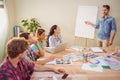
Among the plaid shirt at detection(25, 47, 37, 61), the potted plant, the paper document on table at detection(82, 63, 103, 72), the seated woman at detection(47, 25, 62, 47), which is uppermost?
the potted plant

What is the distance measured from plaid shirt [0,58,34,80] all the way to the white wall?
295 centimetres

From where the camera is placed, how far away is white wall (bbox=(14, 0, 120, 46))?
458cm

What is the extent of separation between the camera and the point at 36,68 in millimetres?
2043

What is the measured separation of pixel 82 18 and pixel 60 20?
0.64 m

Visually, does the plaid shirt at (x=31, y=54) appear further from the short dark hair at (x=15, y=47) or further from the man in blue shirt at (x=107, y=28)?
the man in blue shirt at (x=107, y=28)

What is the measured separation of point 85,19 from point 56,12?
849 mm

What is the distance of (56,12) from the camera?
468 cm

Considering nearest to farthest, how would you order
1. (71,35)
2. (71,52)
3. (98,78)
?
(98,78)
(71,52)
(71,35)

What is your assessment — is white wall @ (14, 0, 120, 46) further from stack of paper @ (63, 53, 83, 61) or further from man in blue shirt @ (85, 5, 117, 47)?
stack of paper @ (63, 53, 83, 61)

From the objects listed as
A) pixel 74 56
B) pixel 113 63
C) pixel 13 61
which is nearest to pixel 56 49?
pixel 74 56

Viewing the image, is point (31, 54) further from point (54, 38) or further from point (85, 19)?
point (85, 19)

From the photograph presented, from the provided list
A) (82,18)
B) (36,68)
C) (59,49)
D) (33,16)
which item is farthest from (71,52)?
(33,16)

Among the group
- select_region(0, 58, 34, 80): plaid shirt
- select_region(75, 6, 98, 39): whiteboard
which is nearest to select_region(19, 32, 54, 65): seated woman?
select_region(0, 58, 34, 80): plaid shirt

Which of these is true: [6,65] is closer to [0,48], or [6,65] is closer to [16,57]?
[16,57]
